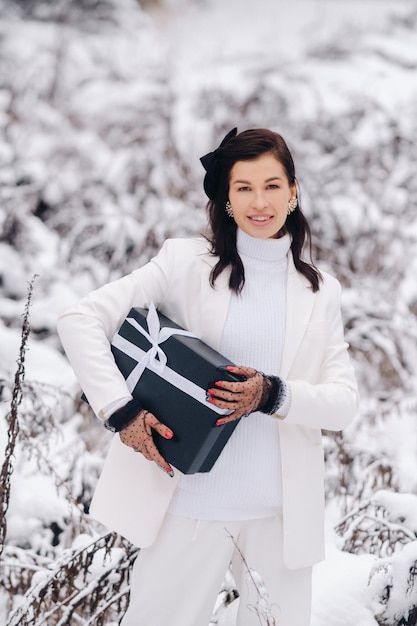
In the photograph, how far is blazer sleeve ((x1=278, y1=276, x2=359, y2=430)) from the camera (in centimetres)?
137

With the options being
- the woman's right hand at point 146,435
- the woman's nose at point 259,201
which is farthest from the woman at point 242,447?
the woman's right hand at point 146,435

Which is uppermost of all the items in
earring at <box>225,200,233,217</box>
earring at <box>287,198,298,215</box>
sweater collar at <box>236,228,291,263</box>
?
earring at <box>287,198,298,215</box>

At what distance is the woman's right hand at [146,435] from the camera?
132 centimetres

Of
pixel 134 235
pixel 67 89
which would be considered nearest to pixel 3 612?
pixel 134 235

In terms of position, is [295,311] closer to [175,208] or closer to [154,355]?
[154,355]

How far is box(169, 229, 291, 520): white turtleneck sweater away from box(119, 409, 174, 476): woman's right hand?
5.9 inches

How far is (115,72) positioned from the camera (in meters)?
6.71

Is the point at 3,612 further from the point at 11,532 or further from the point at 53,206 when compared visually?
the point at 53,206

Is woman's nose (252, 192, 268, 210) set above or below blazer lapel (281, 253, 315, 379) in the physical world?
above

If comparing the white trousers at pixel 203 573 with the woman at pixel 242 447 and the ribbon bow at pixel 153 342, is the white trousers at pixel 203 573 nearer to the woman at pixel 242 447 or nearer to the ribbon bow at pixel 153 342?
the woman at pixel 242 447

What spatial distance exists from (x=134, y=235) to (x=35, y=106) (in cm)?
227

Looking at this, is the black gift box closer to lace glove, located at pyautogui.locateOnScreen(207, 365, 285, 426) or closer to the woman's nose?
lace glove, located at pyautogui.locateOnScreen(207, 365, 285, 426)

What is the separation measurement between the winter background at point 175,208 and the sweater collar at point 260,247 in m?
0.46

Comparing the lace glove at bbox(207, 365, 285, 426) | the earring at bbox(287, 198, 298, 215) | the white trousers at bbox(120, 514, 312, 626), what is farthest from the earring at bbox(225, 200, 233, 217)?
the white trousers at bbox(120, 514, 312, 626)
